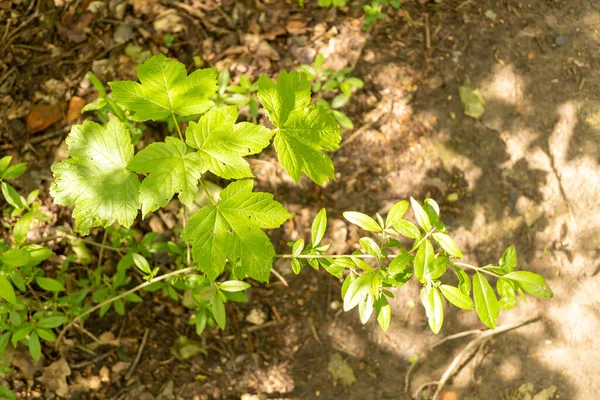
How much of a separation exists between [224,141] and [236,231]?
0.28 metres

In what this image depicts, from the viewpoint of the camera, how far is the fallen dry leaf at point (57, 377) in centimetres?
252

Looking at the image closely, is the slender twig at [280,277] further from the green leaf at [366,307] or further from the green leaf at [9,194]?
the green leaf at [9,194]

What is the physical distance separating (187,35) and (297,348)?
2.13 metres

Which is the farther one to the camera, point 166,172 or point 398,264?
point 398,264

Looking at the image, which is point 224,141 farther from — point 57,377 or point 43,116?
point 43,116

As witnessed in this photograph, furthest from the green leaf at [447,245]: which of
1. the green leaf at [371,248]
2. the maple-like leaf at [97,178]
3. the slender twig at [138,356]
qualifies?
the slender twig at [138,356]

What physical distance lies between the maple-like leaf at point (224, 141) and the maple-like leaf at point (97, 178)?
0.22m

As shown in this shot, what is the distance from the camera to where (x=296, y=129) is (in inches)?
58.8

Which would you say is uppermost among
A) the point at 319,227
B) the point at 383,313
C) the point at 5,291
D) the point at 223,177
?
the point at 223,177

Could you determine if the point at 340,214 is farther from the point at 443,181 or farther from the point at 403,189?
the point at 443,181

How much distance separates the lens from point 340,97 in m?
2.91

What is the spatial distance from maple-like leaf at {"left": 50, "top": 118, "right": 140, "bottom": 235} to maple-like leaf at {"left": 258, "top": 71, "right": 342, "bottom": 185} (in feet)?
1.51

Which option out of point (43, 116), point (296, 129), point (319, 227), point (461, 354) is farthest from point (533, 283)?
point (43, 116)

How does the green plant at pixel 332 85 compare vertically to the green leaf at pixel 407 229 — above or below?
below
